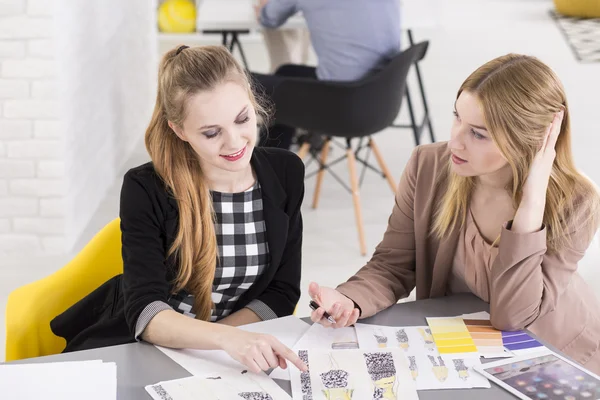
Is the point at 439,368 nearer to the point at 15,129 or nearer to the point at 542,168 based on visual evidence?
the point at 542,168

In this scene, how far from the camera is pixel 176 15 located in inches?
253

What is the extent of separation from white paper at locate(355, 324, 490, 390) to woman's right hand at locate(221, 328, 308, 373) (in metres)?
0.16

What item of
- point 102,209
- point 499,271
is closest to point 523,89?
point 499,271

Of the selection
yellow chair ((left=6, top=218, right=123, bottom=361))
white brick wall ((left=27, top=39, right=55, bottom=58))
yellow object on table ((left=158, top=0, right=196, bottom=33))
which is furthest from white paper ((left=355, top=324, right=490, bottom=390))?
yellow object on table ((left=158, top=0, right=196, bottom=33))

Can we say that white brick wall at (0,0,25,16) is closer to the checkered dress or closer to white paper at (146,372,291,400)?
the checkered dress

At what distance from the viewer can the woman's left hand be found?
Result: 5.41 ft

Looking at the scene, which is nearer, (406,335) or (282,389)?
(282,389)

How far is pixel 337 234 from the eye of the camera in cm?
368

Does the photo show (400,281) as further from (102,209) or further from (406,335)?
(102,209)

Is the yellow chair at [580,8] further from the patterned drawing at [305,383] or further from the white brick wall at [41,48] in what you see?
the patterned drawing at [305,383]

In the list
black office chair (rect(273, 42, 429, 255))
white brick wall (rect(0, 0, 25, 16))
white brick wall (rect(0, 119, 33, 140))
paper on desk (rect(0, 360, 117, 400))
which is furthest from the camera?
black office chair (rect(273, 42, 429, 255))

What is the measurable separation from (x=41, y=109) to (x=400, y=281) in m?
1.83

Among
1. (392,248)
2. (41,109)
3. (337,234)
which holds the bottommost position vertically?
(337,234)

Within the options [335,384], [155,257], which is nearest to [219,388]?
[335,384]
